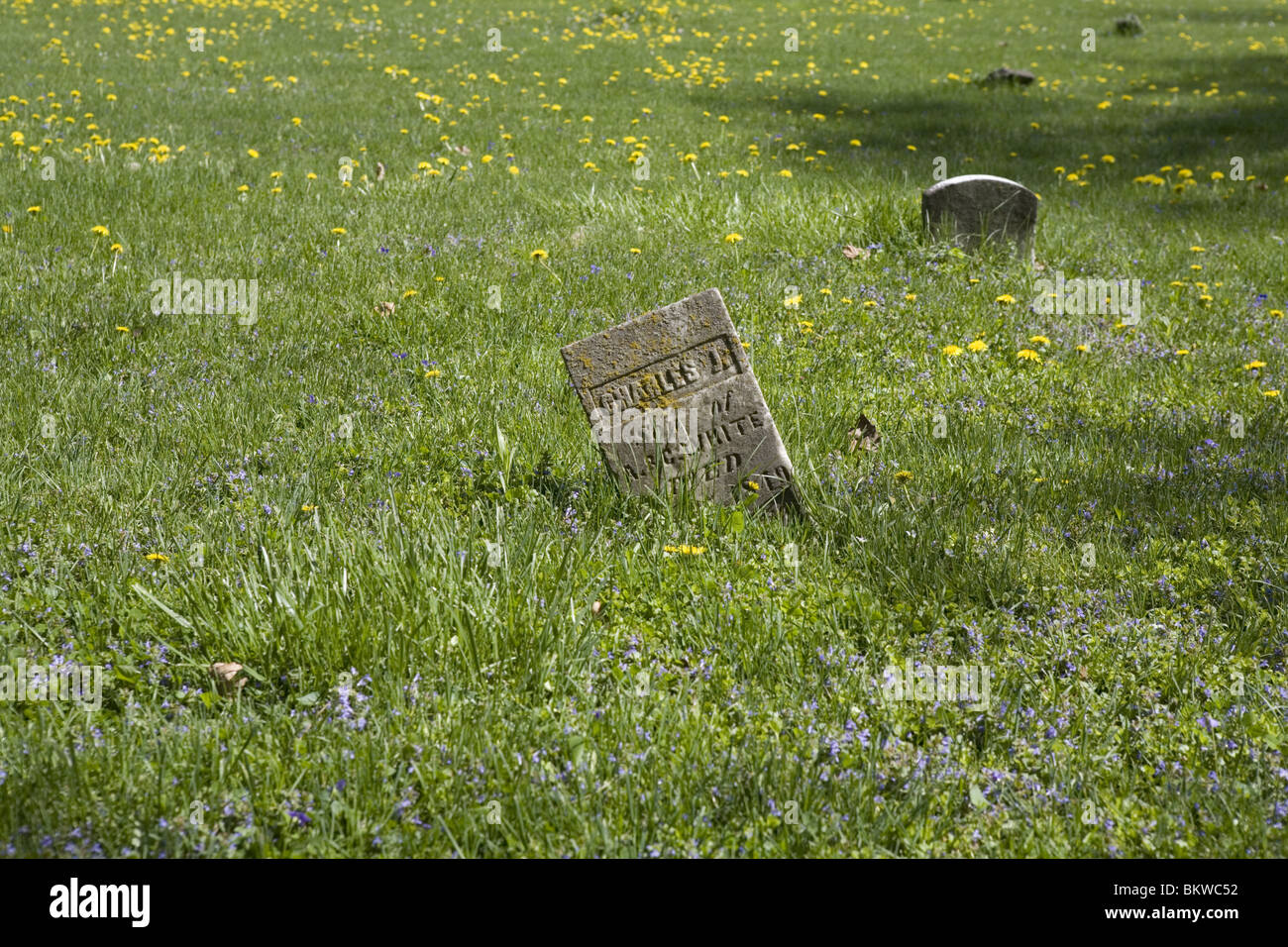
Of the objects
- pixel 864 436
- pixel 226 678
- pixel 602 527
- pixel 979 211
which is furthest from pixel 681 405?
pixel 979 211

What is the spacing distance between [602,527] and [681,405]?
2.24ft

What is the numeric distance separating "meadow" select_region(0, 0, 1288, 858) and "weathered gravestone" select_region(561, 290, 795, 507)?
16 cm

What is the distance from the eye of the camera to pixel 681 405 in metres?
4.10

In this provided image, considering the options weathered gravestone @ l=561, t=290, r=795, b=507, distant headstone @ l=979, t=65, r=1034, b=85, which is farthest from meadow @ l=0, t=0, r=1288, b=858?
distant headstone @ l=979, t=65, r=1034, b=85

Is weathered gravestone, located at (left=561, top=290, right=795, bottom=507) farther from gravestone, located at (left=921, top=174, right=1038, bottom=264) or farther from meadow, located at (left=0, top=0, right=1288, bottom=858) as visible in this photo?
gravestone, located at (left=921, top=174, right=1038, bottom=264)

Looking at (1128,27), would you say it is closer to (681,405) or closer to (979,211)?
(979,211)

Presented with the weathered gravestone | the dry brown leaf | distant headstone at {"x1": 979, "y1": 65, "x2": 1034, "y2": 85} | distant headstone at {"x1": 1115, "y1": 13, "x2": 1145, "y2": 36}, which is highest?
distant headstone at {"x1": 1115, "y1": 13, "x2": 1145, "y2": 36}

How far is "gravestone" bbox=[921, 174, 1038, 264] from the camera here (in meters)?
7.14

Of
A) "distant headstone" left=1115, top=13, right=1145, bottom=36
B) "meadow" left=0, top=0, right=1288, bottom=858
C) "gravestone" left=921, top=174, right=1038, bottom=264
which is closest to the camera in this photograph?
"meadow" left=0, top=0, right=1288, bottom=858

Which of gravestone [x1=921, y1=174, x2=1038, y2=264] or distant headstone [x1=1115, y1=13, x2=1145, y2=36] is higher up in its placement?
distant headstone [x1=1115, y1=13, x2=1145, y2=36]

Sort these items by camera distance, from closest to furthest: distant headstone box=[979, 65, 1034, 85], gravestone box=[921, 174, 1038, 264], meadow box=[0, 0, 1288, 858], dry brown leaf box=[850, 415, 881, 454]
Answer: meadow box=[0, 0, 1288, 858], dry brown leaf box=[850, 415, 881, 454], gravestone box=[921, 174, 1038, 264], distant headstone box=[979, 65, 1034, 85]
